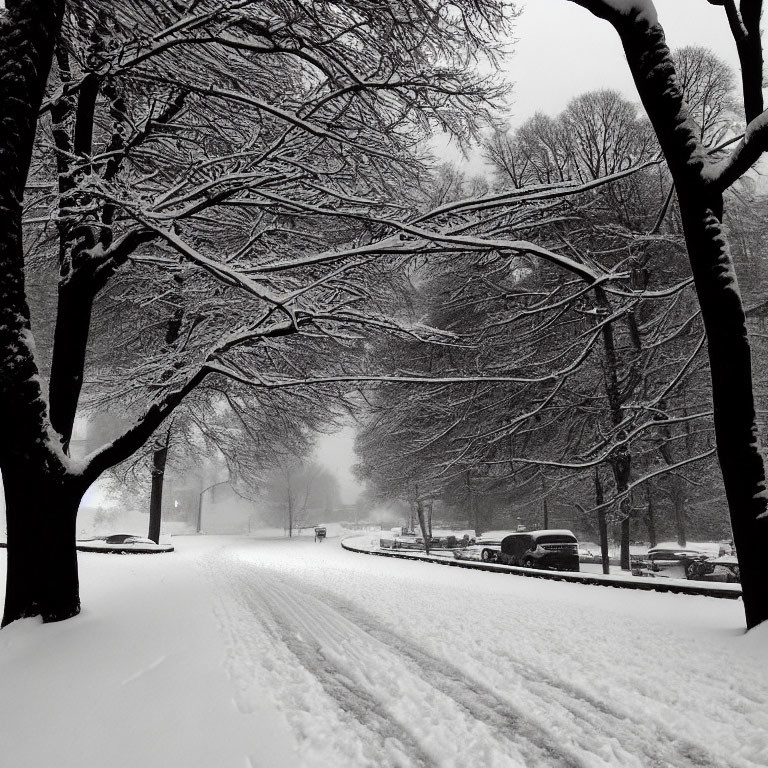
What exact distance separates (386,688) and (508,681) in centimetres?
93

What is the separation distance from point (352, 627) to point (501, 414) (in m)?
6.08

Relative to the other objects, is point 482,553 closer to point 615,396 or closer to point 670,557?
point 670,557

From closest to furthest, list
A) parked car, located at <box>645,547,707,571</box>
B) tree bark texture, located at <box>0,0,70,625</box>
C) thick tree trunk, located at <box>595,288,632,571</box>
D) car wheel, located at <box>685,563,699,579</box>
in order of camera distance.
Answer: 1. tree bark texture, located at <box>0,0,70,625</box>
2. thick tree trunk, located at <box>595,288,632,571</box>
3. car wheel, located at <box>685,563,699,579</box>
4. parked car, located at <box>645,547,707,571</box>

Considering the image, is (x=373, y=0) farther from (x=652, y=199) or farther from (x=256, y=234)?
(x=652, y=199)

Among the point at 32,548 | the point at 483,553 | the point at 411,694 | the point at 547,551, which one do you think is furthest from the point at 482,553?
the point at 411,694

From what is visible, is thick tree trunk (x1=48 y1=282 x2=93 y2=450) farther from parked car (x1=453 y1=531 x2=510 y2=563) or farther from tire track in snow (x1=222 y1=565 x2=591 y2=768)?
parked car (x1=453 y1=531 x2=510 y2=563)

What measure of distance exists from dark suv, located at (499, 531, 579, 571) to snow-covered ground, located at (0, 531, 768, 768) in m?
11.1

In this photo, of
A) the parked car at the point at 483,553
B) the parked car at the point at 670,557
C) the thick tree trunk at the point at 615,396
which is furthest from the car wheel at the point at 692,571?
the parked car at the point at 483,553

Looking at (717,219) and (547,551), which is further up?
(717,219)

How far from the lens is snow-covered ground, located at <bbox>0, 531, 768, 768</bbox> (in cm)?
292

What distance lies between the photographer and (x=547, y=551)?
1795 centimetres

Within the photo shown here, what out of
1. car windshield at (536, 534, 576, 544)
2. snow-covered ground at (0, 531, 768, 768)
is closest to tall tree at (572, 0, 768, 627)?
snow-covered ground at (0, 531, 768, 768)

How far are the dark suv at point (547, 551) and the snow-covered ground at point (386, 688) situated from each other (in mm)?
11074

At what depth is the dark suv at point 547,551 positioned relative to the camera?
58.6 feet
